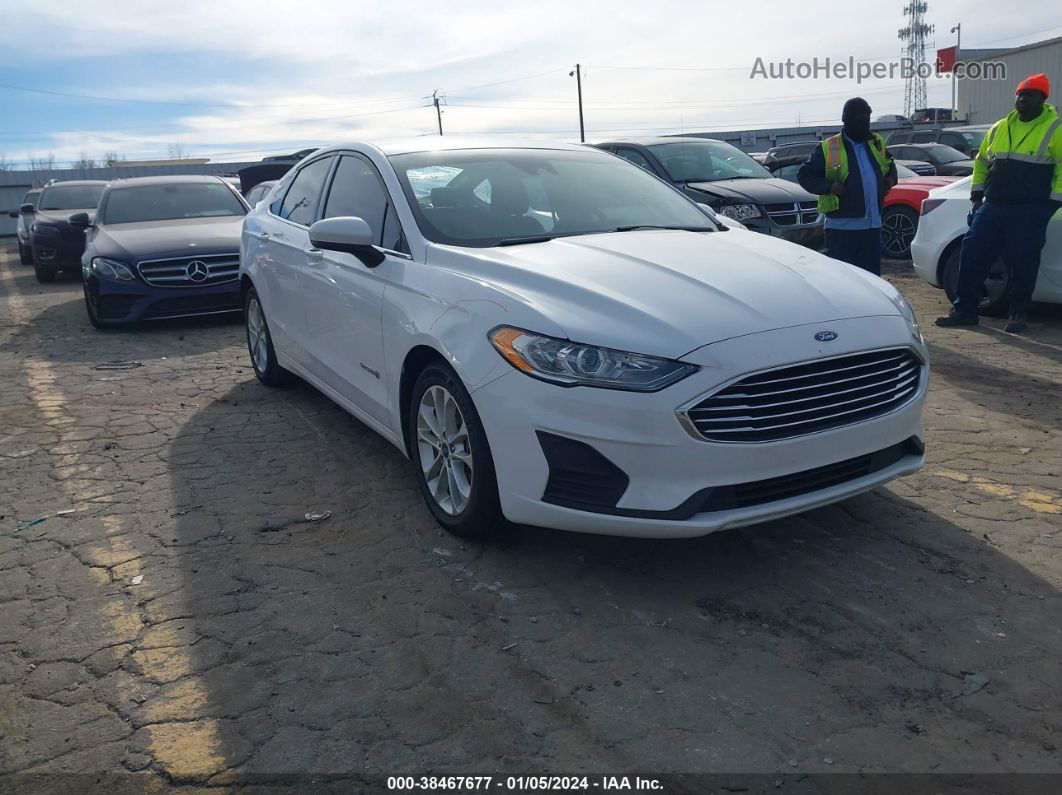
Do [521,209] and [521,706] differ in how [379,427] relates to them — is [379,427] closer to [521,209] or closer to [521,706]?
[521,209]

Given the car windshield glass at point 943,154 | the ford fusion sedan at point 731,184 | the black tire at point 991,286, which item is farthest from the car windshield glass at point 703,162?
the car windshield glass at point 943,154

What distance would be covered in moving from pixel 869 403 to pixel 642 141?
8.31m

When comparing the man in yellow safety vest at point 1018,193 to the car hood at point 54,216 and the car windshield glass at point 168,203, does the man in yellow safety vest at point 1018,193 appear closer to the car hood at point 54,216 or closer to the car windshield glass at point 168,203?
the car windshield glass at point 168,203

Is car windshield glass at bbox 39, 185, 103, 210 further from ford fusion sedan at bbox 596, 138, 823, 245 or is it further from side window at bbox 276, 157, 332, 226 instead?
side window at bbox 276, 157, 332, 226

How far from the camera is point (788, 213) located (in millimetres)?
10039

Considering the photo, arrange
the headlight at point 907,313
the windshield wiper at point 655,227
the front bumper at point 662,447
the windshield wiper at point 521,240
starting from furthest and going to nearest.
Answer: the windshield wiper at point 655,227 → the windshield wiper at point 521,240 → the headlight at point 907,313 → the front bumper at point 662,447

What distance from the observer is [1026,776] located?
235cm

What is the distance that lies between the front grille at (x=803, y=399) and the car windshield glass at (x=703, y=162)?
7.45 meters

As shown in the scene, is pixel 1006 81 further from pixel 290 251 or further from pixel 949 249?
pixel 290 251

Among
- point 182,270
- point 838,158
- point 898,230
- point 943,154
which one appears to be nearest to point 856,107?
point 838,158

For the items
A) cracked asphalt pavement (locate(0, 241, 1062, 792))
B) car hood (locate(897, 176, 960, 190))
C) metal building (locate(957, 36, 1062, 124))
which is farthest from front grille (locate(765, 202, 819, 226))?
metal building (locate(957, 36, 1062, 124))

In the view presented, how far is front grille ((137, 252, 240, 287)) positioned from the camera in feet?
30.0

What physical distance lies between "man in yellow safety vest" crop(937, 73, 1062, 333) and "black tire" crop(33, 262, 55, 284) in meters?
13.5

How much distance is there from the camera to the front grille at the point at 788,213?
32.8 ft
